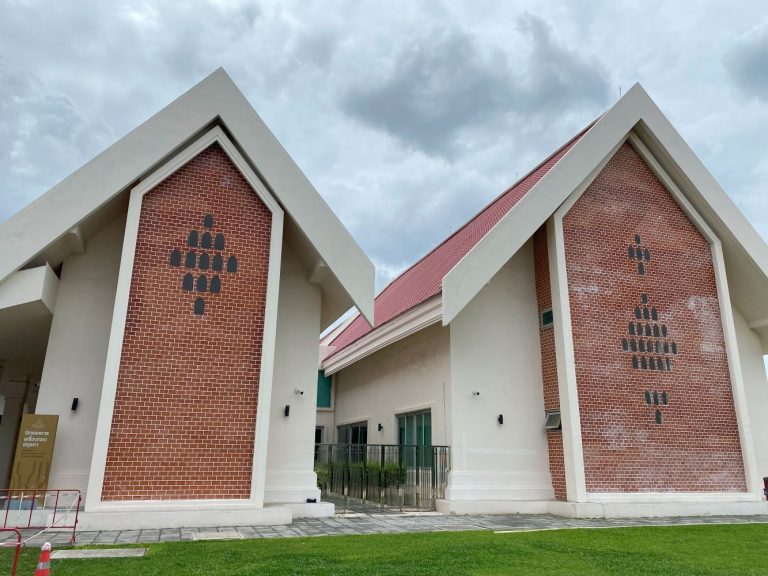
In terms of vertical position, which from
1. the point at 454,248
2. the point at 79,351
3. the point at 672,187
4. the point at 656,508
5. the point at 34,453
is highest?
the point at 672,187

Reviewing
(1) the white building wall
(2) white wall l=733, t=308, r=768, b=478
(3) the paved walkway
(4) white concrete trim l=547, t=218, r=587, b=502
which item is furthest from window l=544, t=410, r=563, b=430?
(2) white wall l=733, t=308, r=768, b=478

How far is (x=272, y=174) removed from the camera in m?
10.4

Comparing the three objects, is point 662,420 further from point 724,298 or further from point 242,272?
point 242,272

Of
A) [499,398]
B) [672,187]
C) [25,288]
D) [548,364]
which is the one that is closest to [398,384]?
[499,398]

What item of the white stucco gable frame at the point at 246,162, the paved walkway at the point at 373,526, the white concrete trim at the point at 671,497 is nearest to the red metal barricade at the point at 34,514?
the paved walkway at the point at 373,526

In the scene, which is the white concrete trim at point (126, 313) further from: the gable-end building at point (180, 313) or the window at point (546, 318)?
the window at point (546, 318)

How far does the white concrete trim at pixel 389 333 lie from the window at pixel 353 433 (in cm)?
180

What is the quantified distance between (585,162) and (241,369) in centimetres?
818

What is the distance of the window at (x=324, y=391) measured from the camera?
66.6ft

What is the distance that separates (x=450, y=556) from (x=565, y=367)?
6147 millimetres

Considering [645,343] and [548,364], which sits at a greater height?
[645,343]

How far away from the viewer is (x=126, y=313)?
9.31m

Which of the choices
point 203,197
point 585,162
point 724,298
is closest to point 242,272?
point 203,197

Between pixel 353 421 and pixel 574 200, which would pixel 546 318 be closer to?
pixel 574 200
